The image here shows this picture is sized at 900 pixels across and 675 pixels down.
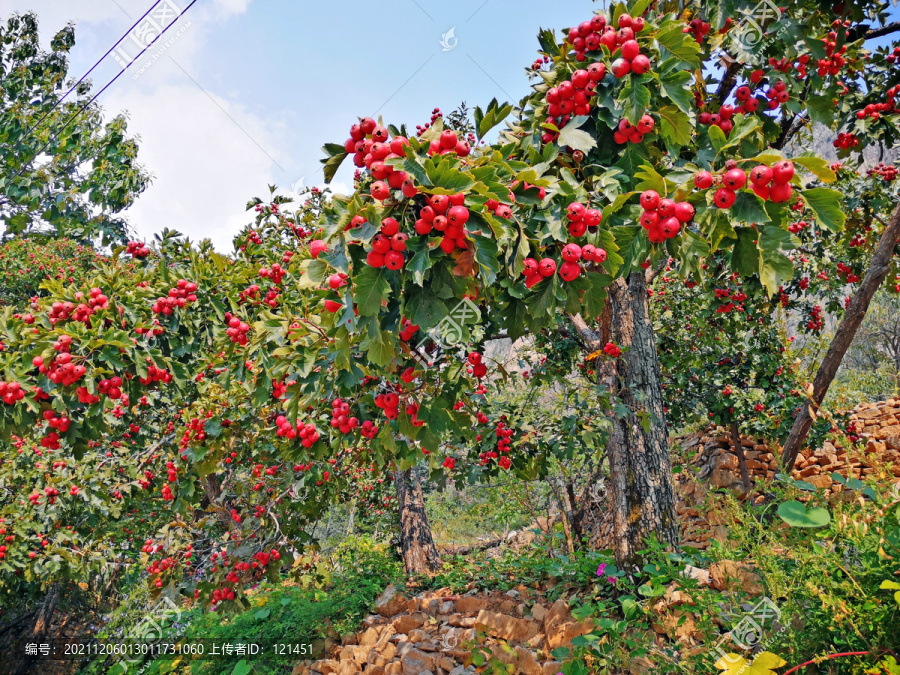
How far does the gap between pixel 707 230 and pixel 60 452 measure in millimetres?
8569

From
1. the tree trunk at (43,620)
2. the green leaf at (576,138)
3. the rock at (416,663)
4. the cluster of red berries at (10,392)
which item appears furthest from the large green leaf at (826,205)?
the tree trunk at (43,620)

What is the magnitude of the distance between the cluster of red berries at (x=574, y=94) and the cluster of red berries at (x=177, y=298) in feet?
9.24

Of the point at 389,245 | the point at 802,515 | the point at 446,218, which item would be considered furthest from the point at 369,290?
the point at 802,515

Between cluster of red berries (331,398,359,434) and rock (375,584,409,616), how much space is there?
12.0 ft

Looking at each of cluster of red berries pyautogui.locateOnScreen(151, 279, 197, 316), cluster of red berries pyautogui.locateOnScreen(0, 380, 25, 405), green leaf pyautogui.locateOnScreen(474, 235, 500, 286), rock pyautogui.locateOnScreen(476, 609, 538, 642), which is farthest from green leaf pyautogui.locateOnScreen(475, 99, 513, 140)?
rock pyautogui.locateOnScreen(476, 609, 538, 642)

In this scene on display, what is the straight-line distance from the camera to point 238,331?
3.56 m

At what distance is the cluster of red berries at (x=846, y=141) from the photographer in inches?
139

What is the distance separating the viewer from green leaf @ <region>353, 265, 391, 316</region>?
5.13 feet

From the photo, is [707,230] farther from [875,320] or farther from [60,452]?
[875,320]

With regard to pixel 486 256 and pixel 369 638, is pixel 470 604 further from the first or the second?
pixel 486 256

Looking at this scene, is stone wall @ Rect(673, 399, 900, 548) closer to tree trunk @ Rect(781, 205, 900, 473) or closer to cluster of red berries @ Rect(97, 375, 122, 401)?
tree trunk @ Rect(781, 205, 900, 473)

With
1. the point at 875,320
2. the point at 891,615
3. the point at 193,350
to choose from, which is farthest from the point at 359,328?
the point at 875,320

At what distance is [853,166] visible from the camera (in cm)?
502

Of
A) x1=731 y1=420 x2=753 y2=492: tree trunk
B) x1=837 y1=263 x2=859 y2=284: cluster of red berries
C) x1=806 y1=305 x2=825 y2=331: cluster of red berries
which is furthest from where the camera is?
x1=731 y1=420 x2=753 y2=492: tree trunk
